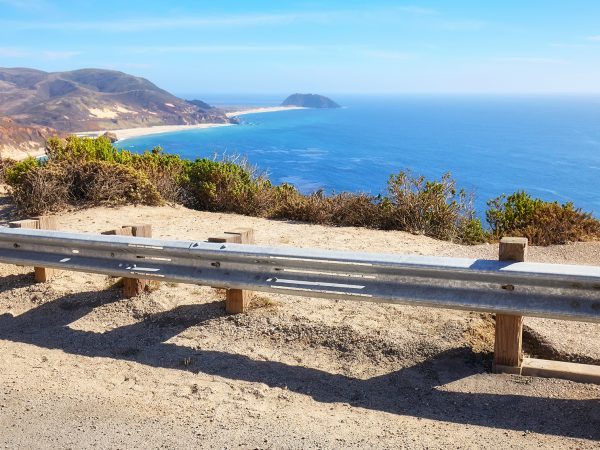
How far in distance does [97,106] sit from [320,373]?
14881 centimetres

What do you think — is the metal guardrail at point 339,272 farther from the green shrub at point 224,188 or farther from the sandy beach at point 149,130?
the sandy beach at point 149,130

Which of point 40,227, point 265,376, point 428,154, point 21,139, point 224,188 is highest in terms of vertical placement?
point 21,139

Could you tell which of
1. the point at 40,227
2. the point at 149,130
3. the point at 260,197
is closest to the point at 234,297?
the point at 40,227

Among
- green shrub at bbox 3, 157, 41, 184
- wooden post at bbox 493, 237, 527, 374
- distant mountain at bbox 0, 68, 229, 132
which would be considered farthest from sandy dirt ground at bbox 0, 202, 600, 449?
distant mountain at bbox 0, 68, 229, 132

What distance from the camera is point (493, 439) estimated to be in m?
3.73

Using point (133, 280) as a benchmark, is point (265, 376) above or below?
below

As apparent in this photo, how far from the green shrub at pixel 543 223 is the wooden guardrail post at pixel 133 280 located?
5.30 m

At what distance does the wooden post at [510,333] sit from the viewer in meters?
4.49

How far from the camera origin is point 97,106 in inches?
5650

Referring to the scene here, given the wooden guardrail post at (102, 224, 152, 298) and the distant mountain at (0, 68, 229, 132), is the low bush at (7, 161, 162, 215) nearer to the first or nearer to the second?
the wooden guardrail post at (102, 224, 152, 298)

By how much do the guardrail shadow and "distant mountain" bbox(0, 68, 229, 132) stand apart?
111 meters

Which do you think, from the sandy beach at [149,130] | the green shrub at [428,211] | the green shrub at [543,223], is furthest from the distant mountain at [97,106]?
the green shrub at [543,223]

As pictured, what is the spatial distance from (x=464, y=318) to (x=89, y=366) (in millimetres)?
Result: 3089

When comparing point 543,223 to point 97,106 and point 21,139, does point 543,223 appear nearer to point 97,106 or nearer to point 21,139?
point 21,139
